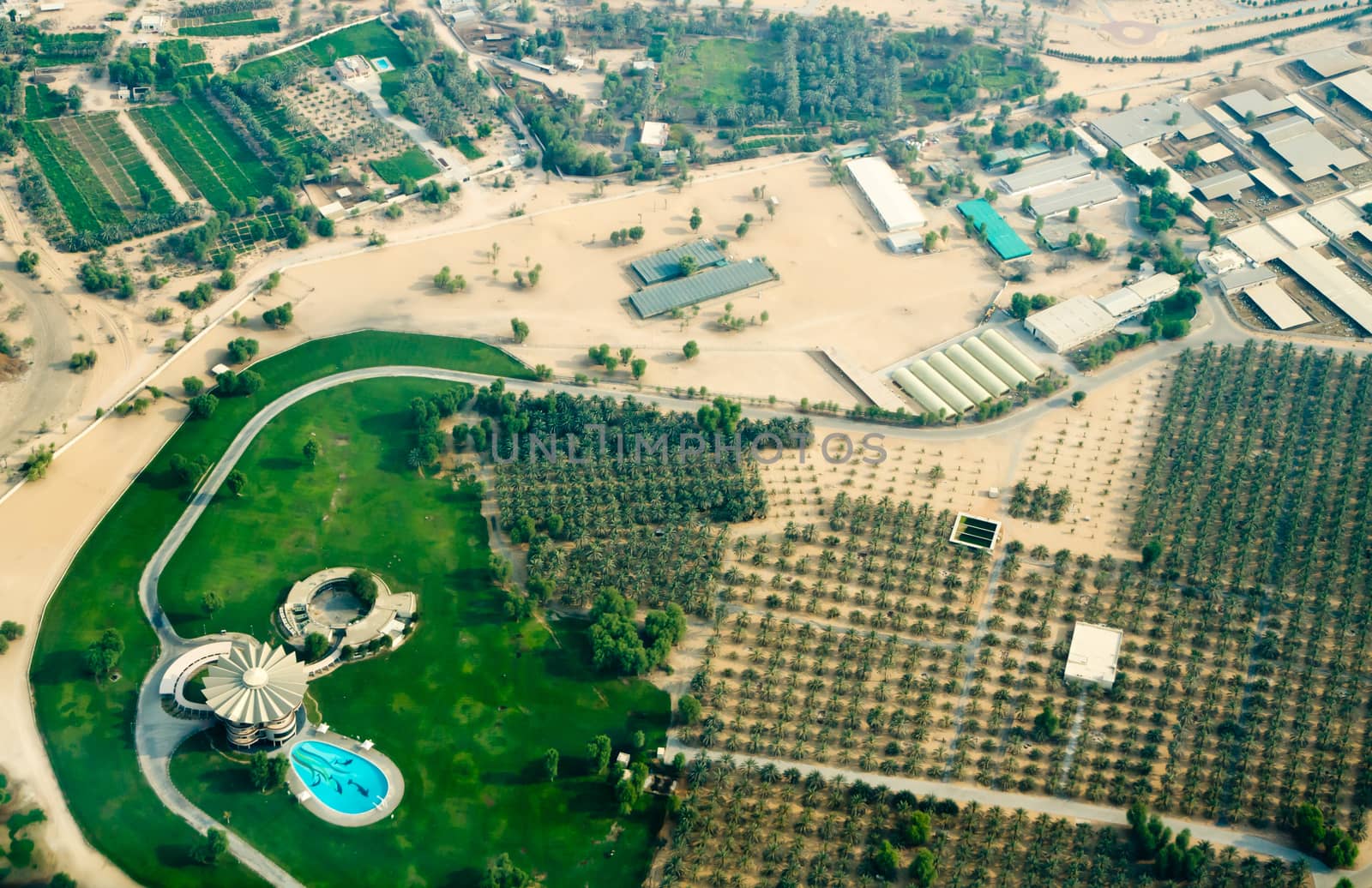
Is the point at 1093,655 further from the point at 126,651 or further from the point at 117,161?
the point at 117,161

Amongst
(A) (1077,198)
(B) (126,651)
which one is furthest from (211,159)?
(A) (1077,198)

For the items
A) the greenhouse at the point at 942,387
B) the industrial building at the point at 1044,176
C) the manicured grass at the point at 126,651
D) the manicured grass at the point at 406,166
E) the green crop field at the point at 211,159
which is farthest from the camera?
the industrial building at the point at 1044,176

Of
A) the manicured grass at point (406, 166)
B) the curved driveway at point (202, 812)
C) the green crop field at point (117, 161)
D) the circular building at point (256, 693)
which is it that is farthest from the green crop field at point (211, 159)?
the circular building at point (256, 693)

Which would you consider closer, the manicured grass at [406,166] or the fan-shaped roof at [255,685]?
the fan-shaped roof at [255,685]

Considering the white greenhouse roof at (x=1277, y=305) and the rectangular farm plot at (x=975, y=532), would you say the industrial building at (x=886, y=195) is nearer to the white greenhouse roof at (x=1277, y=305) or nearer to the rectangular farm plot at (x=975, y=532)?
the white greenhouse roof at (x=1277, y=305)

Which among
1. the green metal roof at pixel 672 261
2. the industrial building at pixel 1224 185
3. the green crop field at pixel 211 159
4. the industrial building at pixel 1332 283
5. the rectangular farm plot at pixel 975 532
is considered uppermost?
the green crop field at pixel 211 159

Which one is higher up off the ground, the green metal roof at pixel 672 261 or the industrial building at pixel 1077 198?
the green metal roof at pixel 672 261

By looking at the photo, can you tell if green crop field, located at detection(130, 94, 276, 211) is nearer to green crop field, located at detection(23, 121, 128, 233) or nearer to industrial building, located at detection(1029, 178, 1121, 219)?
green crop field, located at detection(23, 121, 128, 233)
